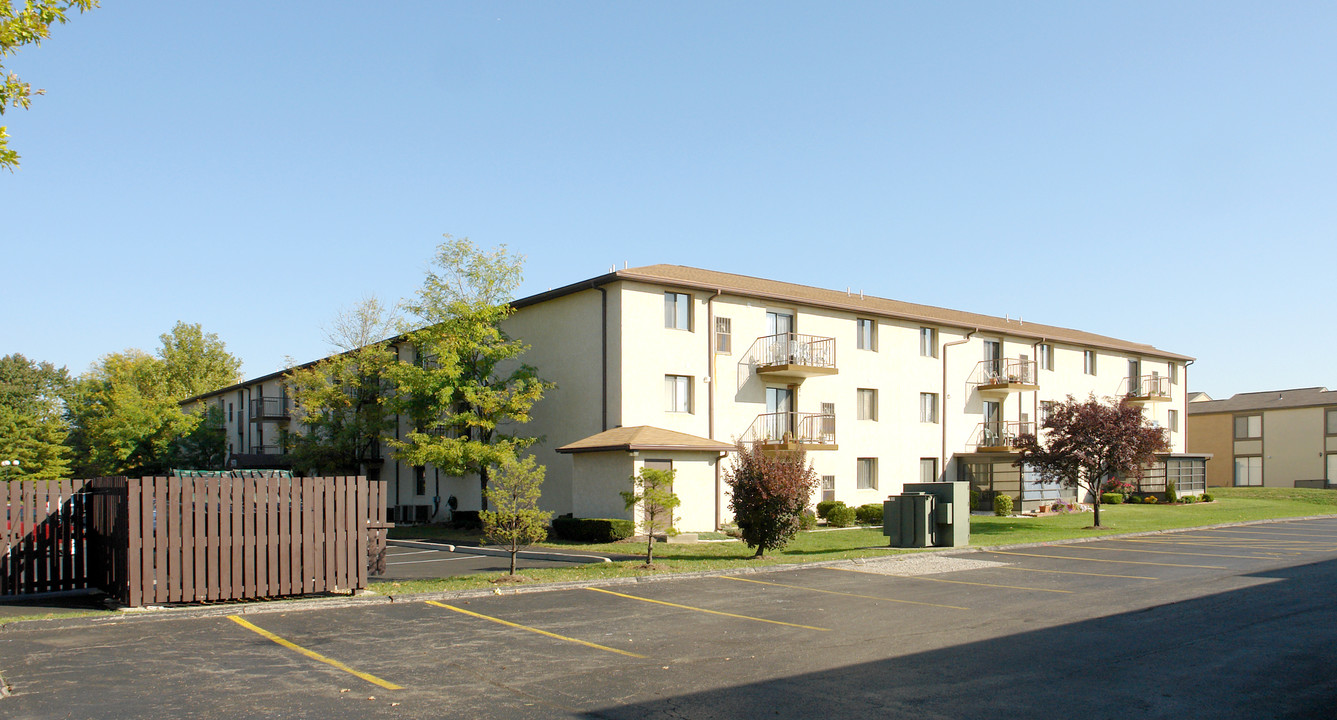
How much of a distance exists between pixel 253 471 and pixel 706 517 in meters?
23.9

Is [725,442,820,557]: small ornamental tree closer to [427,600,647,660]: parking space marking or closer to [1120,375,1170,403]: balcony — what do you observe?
[427,600,647,660]: parking space marking

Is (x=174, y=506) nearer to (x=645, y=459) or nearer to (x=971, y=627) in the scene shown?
(x=971, y=627)

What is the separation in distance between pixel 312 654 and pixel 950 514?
16.1 metres

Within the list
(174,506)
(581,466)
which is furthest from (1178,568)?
(174,506)

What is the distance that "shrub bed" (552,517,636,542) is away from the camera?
80.1 feet

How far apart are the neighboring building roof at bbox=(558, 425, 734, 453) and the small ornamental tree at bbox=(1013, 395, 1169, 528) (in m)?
11.4

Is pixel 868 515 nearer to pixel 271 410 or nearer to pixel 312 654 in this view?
pixel 312 654

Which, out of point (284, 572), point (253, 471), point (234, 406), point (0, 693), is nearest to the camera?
point (0, 693)

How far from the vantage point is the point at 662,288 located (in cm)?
2803

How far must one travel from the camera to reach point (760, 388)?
30531mm

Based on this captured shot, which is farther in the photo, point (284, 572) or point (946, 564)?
point (946, 564)

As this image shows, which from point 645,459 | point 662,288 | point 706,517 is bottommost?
point 706,517

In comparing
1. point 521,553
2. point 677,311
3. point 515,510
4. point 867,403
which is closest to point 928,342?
point 867,403

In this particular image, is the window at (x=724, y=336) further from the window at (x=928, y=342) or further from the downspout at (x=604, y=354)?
the window at (x=928, y=342)
